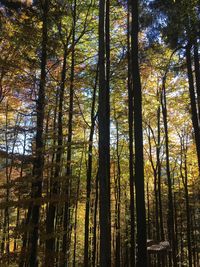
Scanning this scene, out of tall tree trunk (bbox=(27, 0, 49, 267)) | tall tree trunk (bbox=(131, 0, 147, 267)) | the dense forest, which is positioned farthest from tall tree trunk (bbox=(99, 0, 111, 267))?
tall tree trunk (bbox=(27, 0, 49, 267))

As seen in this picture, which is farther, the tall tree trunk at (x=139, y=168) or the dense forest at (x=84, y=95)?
the tall tree trunk at (x=139, y=168)

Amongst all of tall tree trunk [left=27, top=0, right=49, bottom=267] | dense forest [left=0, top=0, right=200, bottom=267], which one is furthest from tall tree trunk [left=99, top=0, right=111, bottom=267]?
Result: tall tree trunk [left=27, top=0, right=49, bottom=267]

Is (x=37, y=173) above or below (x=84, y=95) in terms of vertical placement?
below

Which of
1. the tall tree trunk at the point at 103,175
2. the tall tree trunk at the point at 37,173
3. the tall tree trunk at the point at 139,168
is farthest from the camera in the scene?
the tall tree trunk at the point at 139,168

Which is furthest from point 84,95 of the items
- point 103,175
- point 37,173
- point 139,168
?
point 37,173

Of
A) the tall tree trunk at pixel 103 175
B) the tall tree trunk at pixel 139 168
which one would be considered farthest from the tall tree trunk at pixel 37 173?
the tall tree trunk at pixel 139 168

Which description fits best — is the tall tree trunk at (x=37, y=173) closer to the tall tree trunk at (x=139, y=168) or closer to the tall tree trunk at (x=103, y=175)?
the tall tree trunk at (x=103, y=175)

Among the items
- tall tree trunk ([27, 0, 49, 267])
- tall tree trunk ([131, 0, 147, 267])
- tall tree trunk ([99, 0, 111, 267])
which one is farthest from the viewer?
tall tree trunk ([131, 0, 147, 267])

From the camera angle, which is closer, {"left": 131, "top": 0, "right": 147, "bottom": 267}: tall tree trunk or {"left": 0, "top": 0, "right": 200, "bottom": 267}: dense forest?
{"left": 0, "top": 0, "right": 200, "bottom": 267}: dense forest

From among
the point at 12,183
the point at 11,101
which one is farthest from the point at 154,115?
the point at 12,183

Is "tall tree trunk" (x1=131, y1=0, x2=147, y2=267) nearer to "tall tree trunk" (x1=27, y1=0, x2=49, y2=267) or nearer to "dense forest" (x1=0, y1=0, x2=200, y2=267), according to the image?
"dense forest" (x1=0, y1=0, x2=200, y2=267)

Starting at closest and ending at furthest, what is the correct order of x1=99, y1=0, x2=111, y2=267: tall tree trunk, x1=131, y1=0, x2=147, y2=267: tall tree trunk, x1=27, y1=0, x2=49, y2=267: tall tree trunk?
x1=27, y1=0, x2=49, y2=267: tall tree trunk → x1=99, y1=0, x2=111, y2=267: tall tree trunk → x1=131, y1=0, x2=147, y2=267: tall tree trunk

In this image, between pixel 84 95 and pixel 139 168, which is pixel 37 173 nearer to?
pixel 139 168

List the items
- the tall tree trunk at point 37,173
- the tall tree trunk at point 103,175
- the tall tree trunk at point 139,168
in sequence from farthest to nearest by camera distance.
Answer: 1. the tall tree trunk at point 139,168
2. the tall tree trunk at point 103,175
3. the tall tree trunk at point 37,173
